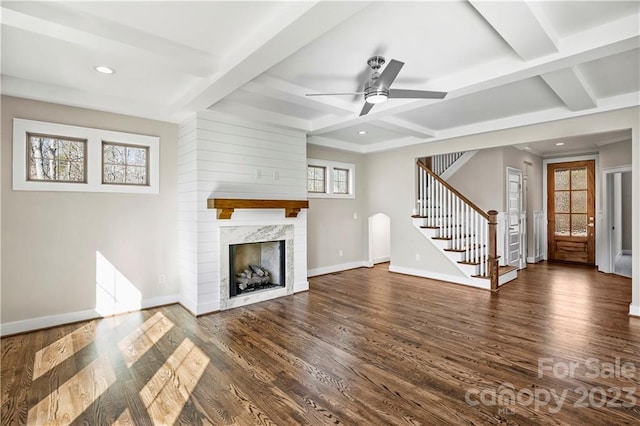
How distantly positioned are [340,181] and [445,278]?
2860 mm

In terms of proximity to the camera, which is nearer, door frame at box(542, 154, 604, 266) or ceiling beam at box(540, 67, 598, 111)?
ceiling beam at box(540, 67, 598, 111)

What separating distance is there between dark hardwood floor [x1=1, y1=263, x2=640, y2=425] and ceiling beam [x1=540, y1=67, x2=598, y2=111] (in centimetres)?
261

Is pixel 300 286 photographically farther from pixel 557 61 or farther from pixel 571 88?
pixel 571 88

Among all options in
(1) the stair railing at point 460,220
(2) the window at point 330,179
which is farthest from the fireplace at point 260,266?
(1) the stair railing at point 460,220

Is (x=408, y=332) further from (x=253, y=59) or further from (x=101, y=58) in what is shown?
(x=101, y=58)

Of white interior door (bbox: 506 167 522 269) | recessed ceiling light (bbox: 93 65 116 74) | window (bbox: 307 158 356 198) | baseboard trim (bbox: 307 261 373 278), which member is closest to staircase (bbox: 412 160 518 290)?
white interior door (bbox: 506 167 522 269)

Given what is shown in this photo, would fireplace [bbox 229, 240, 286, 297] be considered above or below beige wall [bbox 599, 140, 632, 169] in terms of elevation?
below

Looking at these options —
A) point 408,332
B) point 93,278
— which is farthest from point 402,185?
point 93,278

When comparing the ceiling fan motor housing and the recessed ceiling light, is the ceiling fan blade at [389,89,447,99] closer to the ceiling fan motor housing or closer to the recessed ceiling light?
the ceiling fan motor housing

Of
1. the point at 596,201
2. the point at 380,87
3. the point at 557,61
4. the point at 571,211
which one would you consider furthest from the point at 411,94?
the point at 571,211

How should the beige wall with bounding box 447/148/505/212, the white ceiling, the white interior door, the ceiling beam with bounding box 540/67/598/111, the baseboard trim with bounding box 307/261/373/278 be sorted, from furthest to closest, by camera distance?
the white interior door < the beige wall with bounding box 447/148/505/212 < the baseboard trim with bounding box 307/261/373/278 < the ceiling beam with bounding box 540/67/598/111 < the white ceiling

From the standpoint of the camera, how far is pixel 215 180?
425 centimetres

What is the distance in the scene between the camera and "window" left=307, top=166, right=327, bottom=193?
20.6 ft

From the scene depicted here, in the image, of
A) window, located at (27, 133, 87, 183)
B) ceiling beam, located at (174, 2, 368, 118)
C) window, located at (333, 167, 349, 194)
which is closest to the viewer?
ceiling beam, located at (174, 2, 368, 118)
